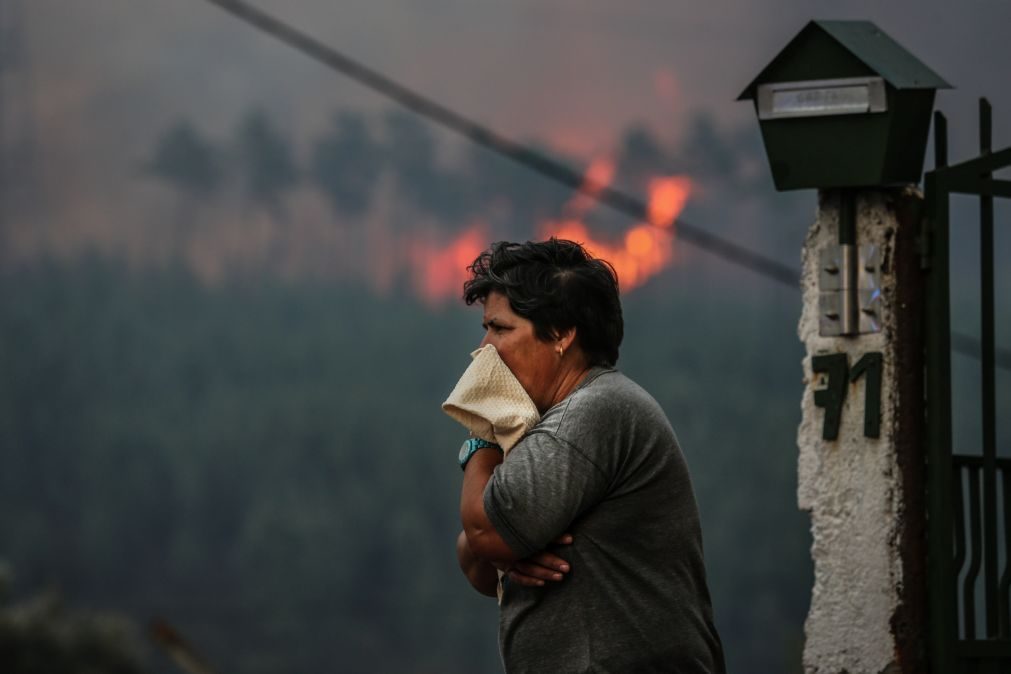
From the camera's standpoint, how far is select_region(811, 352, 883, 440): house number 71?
3.80 m

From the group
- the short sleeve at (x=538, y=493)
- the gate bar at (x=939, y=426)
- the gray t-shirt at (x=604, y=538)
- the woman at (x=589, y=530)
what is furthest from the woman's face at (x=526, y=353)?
the gate bar at (x=939, y=426)

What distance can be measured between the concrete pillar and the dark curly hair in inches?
56.2

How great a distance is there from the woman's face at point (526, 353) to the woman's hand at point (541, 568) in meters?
0.33

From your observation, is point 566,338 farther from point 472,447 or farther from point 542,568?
point 542,568

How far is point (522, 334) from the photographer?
261cm

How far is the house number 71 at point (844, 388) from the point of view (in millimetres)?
3799

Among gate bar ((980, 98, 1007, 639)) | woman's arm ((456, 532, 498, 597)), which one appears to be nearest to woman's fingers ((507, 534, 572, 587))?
woman's arm ((456, 532, 498, 597))

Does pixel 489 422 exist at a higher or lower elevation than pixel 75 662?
higher

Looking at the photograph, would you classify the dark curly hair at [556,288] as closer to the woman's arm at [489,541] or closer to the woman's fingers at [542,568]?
the woman's arm at [489,541]

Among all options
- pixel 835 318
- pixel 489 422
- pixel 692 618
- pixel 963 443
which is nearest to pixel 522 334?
pixel 489 422

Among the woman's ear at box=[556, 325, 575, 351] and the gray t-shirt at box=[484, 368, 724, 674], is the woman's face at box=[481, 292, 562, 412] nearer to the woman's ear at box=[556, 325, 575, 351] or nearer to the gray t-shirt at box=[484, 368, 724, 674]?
the woman's ear at box=[556, 325, 575, 351]

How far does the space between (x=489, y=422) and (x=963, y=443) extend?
21.6 feet

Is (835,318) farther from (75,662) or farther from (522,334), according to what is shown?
(75,662)

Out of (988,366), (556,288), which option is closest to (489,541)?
(556,288)
